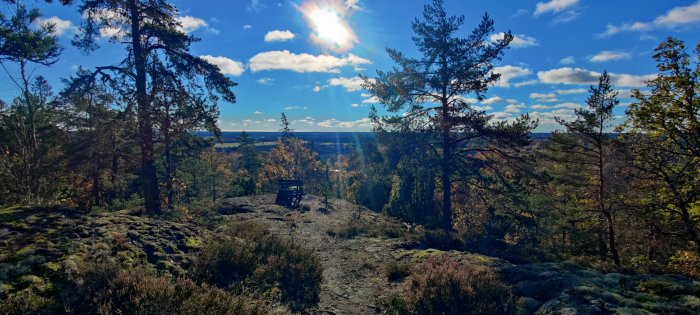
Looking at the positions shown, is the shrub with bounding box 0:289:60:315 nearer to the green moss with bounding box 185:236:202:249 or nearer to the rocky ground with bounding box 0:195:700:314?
the rocky ground with bounding box 0:195:700:314

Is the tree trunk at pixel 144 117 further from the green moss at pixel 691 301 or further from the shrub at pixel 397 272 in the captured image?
the green moss at pixel 691 301

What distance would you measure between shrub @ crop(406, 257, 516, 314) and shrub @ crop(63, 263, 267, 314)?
9.71ft

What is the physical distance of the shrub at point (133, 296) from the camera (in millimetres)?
4535

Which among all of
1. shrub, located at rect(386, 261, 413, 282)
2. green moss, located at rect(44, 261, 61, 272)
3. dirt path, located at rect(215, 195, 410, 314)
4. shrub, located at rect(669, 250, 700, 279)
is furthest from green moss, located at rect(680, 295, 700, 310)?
green moss, located at rect(44, 261, 61, 272)

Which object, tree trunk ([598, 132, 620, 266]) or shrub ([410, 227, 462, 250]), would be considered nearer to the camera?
shrub ([410, 227, 462, 250])

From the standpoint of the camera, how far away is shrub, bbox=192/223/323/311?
22.4 ft

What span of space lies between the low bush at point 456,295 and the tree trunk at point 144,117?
11643 millimetres

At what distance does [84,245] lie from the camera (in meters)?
6.01

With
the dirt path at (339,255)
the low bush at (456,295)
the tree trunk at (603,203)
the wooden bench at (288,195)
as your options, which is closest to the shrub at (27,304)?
the dirt path at (339,255)

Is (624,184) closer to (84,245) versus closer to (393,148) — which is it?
(393,148)

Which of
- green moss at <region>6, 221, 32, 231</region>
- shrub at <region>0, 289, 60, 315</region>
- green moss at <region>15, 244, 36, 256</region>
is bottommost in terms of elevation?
shrub at <region>0, 289, 60, 315</region>

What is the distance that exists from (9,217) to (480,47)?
61.3 ft

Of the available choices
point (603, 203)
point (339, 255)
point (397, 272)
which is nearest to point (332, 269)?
point (339, 255)

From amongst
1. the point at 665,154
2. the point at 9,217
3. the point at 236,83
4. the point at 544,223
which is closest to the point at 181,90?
the point at 236,83
